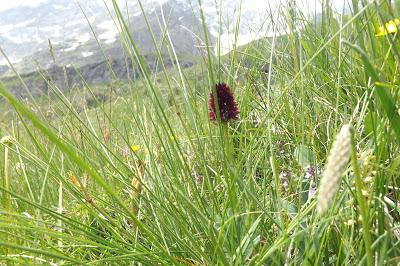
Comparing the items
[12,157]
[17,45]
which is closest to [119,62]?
[12,157]

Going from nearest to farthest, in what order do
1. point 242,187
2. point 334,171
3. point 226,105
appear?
point 334,171
point 242,187
point 226,105

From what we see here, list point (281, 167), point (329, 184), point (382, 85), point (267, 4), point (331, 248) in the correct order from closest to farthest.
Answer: point (329, 184) < point (382, 85) < point (331, 248) < point (281, 167) < point (267, 4)

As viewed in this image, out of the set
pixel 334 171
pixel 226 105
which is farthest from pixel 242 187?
pixel 334 171

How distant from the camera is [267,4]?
225 cm

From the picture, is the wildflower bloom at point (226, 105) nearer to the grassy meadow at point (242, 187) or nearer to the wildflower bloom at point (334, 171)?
the grassy meadow at point (242, 187)

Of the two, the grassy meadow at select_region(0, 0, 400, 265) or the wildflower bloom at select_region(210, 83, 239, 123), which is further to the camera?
the wildflower bloom at select_region(210, 83, 239, 123)

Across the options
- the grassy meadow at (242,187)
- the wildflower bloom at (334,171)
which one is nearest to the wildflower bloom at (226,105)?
the grassy meadow at (242,187)

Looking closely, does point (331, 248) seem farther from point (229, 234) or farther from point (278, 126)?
point (278, 126)

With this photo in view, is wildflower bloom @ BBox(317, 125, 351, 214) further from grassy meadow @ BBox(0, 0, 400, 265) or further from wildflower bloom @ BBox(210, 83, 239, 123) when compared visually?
wildflower bloom @ BBox(210, 83, 239, 123)

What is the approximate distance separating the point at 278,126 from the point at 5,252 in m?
0.92

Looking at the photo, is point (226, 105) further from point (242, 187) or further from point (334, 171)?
point (334, 171)

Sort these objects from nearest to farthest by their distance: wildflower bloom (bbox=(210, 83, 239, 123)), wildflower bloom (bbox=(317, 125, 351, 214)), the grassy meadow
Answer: wildflower bloom (bbox=(317, 125, 351, 214)), the grassy meadow, wildflower bloom (bbox=(210, 83, 239, 123))

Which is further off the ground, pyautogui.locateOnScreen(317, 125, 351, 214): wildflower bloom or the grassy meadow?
pyautogui.locateOnScreen(317, 125, 351, 214): wildflower bloom

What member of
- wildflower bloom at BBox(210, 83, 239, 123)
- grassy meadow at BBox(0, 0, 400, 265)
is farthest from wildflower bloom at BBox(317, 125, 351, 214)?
wildflower bloom at BBox(210, 83, 239, 123)
